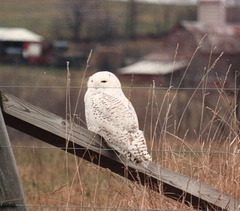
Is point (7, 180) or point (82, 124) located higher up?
point (7, 180)

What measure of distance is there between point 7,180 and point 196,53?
3.75 metres

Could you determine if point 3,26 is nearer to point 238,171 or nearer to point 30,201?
point 30,201

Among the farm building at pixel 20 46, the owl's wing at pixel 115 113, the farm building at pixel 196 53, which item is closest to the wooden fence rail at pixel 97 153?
the owl's wing at pixel 115 113

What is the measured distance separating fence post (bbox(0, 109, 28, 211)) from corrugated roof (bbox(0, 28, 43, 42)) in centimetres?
404

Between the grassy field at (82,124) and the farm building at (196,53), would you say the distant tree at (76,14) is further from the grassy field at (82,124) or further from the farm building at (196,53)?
the farm building at (196,53)

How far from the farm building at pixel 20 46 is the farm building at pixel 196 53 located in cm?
102

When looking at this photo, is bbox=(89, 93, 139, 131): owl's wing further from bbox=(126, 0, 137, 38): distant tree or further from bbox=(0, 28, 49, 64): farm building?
bbox=(0, 28, 49, 64): farm building

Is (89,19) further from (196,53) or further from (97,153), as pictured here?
(97,153)

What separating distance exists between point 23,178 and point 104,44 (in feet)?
5.25

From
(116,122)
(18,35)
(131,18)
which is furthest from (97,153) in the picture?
(18,35)

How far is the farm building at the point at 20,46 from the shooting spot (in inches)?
262

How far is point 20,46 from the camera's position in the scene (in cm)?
693

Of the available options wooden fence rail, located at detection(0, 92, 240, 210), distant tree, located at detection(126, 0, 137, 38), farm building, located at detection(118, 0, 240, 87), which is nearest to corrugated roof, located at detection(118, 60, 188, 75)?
farm building, located at detection(118, 0, 240, 87)

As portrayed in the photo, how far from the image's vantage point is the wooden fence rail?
275cm
